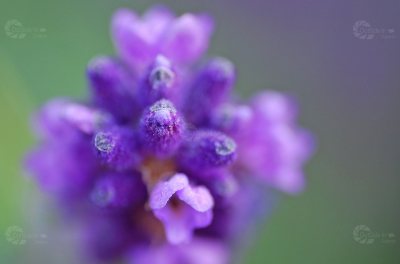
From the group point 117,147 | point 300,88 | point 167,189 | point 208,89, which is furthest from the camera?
point 300,88

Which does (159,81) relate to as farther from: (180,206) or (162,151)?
(180,206)

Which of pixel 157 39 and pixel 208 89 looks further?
pixel 157 39

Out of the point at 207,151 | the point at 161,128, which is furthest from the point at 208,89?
the point at 161,128

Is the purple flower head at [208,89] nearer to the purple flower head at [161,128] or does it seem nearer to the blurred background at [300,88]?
the purple flower head at [161,128]

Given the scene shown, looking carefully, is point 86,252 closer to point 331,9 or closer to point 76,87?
point 76,87

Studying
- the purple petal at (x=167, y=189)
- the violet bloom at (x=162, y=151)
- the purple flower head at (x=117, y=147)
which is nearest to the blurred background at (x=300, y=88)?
the violet bloom at (x=162, y=151)

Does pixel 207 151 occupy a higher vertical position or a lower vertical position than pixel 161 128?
lower

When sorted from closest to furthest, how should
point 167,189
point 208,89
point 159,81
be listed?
point 167,189
point 159,81
point 208,89

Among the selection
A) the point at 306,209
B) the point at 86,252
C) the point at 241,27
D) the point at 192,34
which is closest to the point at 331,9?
the point at 241,27
